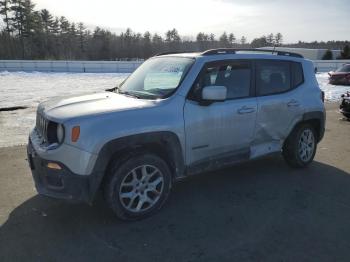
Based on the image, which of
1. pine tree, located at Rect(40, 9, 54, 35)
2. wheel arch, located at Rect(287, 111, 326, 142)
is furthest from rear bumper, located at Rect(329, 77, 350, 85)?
pine tree, located at Rect(40, 9, 54, 35)

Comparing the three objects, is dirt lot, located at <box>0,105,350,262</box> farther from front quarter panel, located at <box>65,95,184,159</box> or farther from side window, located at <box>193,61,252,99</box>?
side window, located at <box>193,61,252,99</box>

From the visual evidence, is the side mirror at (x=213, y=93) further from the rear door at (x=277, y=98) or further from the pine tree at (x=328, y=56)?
the pine tree at (x=328, y=56)

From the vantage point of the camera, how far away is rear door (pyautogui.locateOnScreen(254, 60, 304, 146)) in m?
5.02

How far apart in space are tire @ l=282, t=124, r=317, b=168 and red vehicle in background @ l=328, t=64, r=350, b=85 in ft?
58.3

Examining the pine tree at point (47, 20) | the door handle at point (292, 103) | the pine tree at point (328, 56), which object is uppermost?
the pine tree at point (47, 20)

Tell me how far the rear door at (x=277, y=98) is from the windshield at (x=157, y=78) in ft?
3.91

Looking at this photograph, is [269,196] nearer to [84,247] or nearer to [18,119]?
[84,247]

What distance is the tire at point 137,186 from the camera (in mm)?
3781

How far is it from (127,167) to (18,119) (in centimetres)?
741

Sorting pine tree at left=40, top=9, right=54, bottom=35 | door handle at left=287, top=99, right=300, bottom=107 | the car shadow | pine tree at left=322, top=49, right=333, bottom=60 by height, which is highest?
pine tree at left=40, top=9, right=54, bottom=35

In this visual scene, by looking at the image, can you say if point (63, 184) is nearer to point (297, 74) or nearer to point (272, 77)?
point (272, 77)

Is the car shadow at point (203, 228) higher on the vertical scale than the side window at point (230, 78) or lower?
lower

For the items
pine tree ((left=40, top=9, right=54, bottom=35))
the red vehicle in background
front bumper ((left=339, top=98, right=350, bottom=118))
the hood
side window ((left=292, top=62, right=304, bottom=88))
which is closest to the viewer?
the hood

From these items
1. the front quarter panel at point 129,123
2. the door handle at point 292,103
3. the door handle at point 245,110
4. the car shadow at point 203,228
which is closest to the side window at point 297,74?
the door handle at point 292,103
